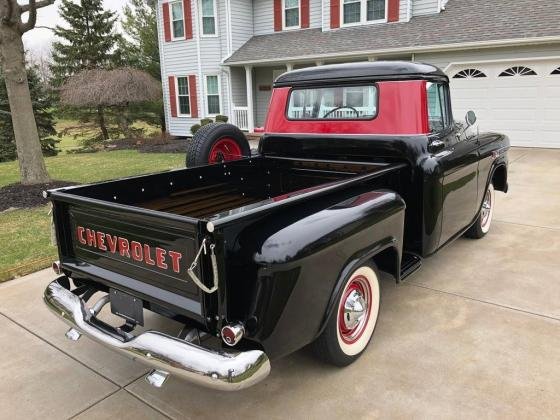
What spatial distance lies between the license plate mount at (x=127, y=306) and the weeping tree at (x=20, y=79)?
6.91m

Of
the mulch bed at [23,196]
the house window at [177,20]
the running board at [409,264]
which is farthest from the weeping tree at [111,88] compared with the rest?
the running board at [409,264]

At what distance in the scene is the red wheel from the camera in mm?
2816

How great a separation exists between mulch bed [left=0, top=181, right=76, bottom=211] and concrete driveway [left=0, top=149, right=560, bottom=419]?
3.71 metres

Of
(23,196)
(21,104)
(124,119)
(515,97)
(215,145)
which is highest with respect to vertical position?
(21,104)

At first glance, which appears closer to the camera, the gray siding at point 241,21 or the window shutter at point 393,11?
the window shutter at point 393,11

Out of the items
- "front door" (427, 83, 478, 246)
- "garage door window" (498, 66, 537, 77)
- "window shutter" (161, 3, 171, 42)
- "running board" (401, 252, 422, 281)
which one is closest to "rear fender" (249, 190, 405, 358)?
"running board" (401, 252, 422, 281)

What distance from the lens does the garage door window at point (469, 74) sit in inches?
501

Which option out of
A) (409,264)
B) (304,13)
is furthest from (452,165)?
(304,13)

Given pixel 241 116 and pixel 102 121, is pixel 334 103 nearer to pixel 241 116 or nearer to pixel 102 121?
pixel 241 116

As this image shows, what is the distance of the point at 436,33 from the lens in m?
13.3

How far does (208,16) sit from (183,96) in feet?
10.6

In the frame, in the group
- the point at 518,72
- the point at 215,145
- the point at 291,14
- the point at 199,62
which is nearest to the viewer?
the point at 215,145

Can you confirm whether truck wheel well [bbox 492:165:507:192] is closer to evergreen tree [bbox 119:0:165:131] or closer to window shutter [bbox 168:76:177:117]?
window shutter [bbox 168:76:177:117]

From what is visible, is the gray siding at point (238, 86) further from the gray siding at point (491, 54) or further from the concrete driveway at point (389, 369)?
the concrete driveway at point (389, 369)
